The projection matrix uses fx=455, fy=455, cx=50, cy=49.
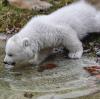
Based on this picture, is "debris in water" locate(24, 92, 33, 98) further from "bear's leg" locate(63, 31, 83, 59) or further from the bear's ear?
"bear's leg" locate(63, 31, 83, 59)

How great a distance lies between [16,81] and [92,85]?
4.03 ft

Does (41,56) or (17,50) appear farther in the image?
(41,56)

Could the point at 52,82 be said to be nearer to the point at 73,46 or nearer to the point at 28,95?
the point at 28,95

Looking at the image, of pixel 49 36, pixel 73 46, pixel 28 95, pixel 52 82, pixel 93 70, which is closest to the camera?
pixel 28 95

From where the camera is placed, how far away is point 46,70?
292 inches

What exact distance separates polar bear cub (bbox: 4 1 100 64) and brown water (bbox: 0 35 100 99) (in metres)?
0.23

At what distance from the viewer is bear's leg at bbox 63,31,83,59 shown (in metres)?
7.92

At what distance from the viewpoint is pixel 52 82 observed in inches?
266

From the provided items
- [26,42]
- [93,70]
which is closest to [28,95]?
[93,70]

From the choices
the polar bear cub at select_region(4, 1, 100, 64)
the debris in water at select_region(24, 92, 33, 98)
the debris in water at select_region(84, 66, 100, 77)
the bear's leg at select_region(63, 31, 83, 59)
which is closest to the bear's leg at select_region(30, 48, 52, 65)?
the polar bear cub at select_region(4, 1, 100, 64)

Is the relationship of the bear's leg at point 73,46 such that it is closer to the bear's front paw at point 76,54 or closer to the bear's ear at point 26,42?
the bear's front paw at point 76,54

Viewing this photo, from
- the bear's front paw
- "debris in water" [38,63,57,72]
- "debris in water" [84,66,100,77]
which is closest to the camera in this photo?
"debris in water" [84,66,100,77]

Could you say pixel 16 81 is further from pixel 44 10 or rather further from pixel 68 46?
pixel 44 10

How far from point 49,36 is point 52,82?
130 cm
